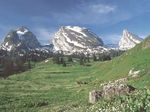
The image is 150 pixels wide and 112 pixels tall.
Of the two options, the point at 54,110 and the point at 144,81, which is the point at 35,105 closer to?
the point at 54,110

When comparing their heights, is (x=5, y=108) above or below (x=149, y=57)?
below

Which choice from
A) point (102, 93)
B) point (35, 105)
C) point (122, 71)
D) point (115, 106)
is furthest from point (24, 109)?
point (122, 71)

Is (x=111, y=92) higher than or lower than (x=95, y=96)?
higher

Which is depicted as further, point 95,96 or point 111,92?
point 95,96

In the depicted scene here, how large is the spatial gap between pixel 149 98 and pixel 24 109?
28.1 meters

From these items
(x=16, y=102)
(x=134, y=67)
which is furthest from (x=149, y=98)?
(x=134, y=67)

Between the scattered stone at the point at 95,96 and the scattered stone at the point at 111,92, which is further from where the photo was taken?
the scattered stone at the point at 95,96

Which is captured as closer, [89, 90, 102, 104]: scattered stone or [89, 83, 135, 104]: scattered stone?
[89, 83, 135, 104]: scattered stone

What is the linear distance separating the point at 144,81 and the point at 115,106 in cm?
2699

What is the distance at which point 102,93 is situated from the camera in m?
48.8

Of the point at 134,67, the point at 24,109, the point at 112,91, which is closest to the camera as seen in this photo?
the point at 112,91

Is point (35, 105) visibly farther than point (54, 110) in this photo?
Yes

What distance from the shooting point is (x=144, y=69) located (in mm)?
74625

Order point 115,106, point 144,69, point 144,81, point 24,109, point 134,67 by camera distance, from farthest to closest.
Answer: point 134,67 < point 144,69 < point 144,81 < point 24,109 < point 115,106
